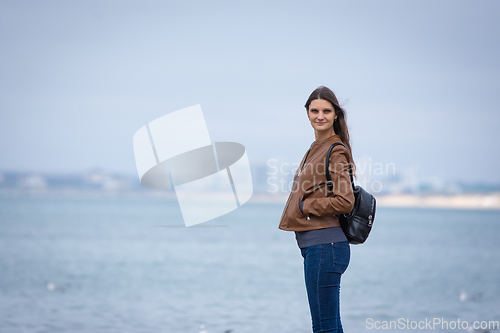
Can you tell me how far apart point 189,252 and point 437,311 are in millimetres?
14138

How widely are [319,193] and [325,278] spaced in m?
0.32

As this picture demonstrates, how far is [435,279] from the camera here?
13.7 m

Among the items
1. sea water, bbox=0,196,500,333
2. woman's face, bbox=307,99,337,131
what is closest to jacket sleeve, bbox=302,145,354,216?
woman's face, bbox=307,99,337,131

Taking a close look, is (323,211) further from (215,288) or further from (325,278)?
(215,288)

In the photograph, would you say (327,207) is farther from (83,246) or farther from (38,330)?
(83,246)

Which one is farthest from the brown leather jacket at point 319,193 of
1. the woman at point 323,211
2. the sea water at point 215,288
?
the sea water at point 215,288

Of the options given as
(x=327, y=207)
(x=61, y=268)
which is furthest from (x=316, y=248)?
(x=61, y=268)

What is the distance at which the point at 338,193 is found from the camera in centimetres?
175

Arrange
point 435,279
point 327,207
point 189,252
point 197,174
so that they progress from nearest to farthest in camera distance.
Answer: point 327,207 → point 197,174 → point 435,279 → point 189,252

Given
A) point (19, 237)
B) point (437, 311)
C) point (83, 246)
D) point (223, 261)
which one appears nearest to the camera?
point (437, 311)

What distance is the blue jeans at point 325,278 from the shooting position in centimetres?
176

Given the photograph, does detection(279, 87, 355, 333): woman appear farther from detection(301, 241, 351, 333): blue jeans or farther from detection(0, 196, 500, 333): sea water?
detection(0, 196, 500, 333): sea water

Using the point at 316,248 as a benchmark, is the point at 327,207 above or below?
above

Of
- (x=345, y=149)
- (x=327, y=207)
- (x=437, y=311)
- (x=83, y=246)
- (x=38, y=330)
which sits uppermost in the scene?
(x=83, y=246)
